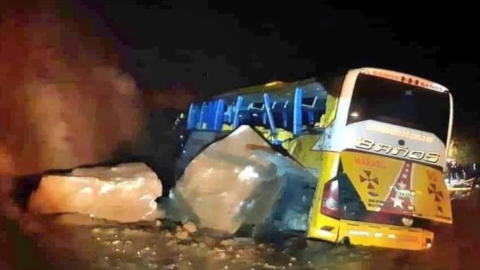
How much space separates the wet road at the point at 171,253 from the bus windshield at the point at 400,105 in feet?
5.37

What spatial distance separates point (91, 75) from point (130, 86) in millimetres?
1732

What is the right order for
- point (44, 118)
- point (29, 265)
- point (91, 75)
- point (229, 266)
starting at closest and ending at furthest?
point (29, 265) < point (229, 266) < point (44, 118) < point (91, 75)

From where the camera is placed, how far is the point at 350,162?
32.4ft

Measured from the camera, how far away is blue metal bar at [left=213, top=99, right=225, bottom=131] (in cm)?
1469

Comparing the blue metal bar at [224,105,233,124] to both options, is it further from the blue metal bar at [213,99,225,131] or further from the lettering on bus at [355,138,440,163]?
the lettering on bus at [355,138,440,163]

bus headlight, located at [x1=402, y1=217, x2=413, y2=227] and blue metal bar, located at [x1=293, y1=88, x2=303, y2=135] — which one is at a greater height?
blue metal bar, located at [x1=293, y1=88, x2=303, y2=135]

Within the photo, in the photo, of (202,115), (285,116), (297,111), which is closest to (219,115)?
(202,115)

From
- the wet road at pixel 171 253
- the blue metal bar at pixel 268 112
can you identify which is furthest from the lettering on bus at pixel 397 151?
the blue metal bar at pixel 268 112

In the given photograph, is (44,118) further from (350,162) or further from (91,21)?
(350,162)

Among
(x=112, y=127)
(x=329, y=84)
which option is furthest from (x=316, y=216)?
(x=112, y=127)

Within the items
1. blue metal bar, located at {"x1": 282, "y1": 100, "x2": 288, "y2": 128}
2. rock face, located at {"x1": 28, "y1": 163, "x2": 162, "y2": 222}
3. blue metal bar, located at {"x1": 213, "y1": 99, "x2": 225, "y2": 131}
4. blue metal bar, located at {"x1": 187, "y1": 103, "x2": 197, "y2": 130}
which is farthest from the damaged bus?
blue metal bar, located at {"x1": 187, "y1": 103, "x2": 197, "y2": 130}

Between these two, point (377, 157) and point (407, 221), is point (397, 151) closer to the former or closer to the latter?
point (377, 157)

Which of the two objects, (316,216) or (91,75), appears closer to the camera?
(316,216)

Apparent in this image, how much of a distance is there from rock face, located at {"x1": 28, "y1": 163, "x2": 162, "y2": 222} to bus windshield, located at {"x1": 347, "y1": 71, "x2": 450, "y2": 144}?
2787 millimetres
